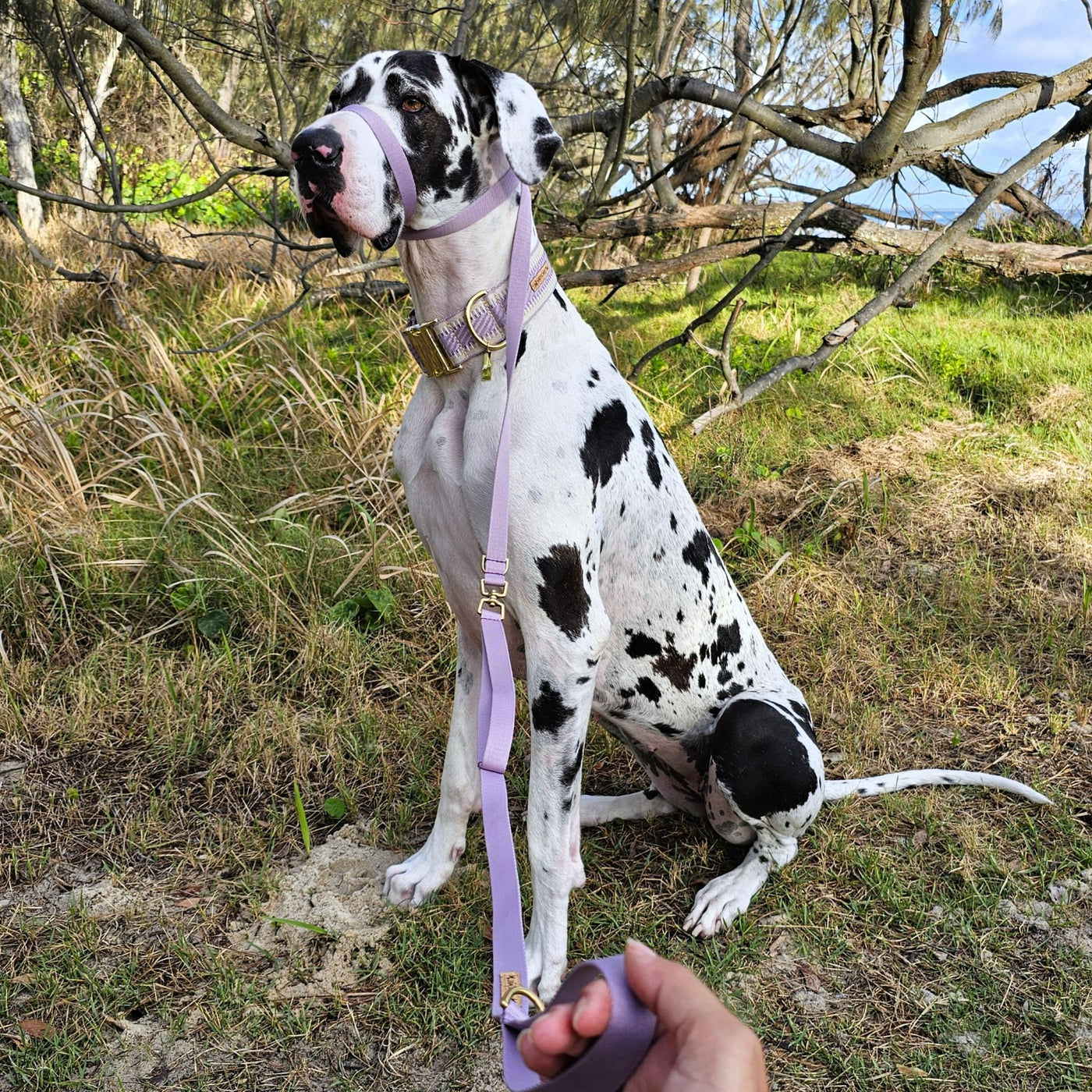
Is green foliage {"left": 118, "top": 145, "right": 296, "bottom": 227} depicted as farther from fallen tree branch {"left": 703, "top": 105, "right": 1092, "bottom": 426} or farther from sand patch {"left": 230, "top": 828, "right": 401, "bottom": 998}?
sand patch {"left": 230, "top": 828, "right": 401, "bottom": 998}

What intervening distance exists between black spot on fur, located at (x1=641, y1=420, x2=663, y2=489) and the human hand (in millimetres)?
→ 1556

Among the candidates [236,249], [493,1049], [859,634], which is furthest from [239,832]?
[236,249]

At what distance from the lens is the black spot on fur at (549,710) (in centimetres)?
234

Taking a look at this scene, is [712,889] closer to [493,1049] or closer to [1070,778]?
[493,1049]

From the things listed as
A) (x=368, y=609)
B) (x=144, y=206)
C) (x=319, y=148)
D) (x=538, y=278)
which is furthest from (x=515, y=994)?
(x=144, y=206)

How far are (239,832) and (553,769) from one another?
1.23 meters

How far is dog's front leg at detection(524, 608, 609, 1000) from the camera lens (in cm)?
234

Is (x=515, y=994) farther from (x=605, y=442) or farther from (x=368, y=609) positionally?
(x=368, y=609)

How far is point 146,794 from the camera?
321cm

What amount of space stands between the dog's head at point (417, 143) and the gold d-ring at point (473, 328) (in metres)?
0.20

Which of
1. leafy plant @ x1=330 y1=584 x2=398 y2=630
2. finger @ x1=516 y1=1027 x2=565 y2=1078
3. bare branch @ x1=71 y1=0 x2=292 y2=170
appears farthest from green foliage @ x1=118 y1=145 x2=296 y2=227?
finger @ x1=516 y1=1027 x2=565 y2=1078

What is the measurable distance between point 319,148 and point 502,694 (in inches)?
48.0

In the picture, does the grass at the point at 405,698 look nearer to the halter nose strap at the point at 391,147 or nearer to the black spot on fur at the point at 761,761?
the black spot on fur at the point at 761,761

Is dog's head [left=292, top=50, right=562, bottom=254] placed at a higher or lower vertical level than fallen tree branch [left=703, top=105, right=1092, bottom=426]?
higher
